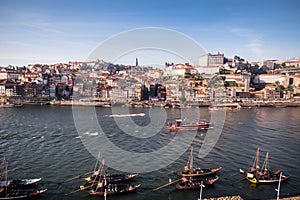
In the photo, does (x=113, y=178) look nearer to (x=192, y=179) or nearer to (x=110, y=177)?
(x=110, y=177)

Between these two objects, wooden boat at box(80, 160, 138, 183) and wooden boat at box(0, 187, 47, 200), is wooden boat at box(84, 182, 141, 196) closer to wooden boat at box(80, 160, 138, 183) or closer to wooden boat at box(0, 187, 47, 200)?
wooden boat at box(80, 160, 138, 183)

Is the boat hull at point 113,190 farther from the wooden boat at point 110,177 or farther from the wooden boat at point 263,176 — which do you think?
the wooden boat at point 263,176

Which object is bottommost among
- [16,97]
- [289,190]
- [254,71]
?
[289,190]

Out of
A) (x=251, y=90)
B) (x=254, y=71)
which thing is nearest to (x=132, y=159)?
(x=251, y=90)

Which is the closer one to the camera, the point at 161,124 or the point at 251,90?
the point at 161,124

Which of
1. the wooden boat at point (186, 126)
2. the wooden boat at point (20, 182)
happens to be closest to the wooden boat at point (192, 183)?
the wooden boat at point (20, 182)

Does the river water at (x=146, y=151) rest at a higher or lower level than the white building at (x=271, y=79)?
lower

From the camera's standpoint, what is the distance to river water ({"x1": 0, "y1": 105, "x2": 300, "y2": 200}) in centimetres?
581

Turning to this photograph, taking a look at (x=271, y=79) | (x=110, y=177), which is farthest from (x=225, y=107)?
(x=110, y=177)

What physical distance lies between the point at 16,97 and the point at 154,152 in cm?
1770

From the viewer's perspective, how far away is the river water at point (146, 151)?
19.1ft

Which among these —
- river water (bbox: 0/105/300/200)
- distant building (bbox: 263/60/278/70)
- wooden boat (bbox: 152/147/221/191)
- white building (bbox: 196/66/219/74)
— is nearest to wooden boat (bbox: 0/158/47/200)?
river water (bbox: 0/105/300/200)

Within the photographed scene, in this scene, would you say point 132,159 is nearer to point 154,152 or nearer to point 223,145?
point 154,152

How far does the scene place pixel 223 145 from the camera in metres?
9.16
